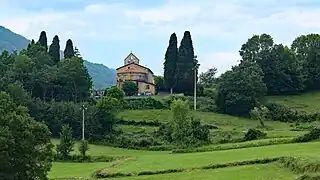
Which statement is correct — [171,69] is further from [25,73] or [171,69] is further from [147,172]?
[147,172]

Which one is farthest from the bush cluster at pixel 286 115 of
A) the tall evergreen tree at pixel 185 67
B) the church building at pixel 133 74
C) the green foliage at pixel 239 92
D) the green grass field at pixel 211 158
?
the church building at pixel 133 74

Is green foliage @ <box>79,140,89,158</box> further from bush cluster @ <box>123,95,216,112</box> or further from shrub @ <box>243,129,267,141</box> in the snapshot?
bush cluster @ <box>123,95,216,112</box>

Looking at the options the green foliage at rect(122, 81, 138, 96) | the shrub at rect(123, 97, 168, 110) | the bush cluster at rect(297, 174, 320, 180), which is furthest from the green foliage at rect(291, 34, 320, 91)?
the bush cluster at rect(297, 174, 320, 180)

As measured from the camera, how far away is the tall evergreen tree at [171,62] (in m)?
103

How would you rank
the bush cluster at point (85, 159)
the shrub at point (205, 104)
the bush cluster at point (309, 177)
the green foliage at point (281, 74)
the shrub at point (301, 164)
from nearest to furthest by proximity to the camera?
the bush cluster at point (309, 177) < the shrub at point (301, 164) < the bush cluster at point (85, 159) < the shrub at point (205, 104) < the green foliage at point (281, 74)

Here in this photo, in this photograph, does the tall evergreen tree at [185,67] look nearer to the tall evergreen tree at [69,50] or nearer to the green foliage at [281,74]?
the green foliage at [281,74]

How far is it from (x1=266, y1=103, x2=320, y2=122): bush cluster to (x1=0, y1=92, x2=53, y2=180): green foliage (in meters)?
51.6

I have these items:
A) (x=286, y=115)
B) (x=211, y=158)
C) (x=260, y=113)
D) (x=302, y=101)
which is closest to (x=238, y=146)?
(x=211, y=158)

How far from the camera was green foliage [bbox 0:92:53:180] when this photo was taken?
39.0 meters

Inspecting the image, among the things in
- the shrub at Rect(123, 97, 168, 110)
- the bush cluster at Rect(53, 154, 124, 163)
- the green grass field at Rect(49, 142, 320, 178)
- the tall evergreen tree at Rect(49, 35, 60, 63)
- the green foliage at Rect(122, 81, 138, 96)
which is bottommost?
the bush cluster at Rect(53, 154, 124, 163)

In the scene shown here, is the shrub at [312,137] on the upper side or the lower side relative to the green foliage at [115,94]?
lower

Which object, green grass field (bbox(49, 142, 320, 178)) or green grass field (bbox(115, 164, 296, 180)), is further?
green grass field (bbox(49, 142, 320, 178))

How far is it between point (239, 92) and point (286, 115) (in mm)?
7850

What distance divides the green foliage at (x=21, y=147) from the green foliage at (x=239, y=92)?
5204 cm
